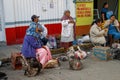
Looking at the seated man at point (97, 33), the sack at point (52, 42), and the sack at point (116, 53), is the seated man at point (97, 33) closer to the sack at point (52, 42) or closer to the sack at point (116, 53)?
the sack at point (116, 53)

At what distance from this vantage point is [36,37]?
752 centimetres

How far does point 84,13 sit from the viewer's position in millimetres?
11531

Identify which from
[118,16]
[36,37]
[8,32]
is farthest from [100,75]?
[118,16]

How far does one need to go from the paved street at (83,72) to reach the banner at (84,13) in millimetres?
3420

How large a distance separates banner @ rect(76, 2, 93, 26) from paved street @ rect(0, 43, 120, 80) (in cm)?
342

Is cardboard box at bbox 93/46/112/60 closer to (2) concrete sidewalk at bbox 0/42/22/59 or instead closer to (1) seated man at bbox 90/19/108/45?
(1) seated man at bbox 90/19/108/45

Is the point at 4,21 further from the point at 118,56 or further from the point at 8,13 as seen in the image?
the point at 118,56

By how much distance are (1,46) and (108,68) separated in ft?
13.1

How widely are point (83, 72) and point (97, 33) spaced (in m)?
2.40

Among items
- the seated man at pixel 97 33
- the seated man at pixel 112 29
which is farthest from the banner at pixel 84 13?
Answer: the seated man at pixel 97 33

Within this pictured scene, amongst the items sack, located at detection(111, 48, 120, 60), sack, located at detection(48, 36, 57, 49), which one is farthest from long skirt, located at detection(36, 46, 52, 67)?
sack, located at detection(111, 48, 120, 60)

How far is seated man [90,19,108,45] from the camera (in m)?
9.15

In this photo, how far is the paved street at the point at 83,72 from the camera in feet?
21.8

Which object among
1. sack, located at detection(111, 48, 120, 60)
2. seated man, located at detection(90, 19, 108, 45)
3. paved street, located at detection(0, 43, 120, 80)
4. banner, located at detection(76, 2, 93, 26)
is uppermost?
banner, located at detection(76, 2, 93, 26)
